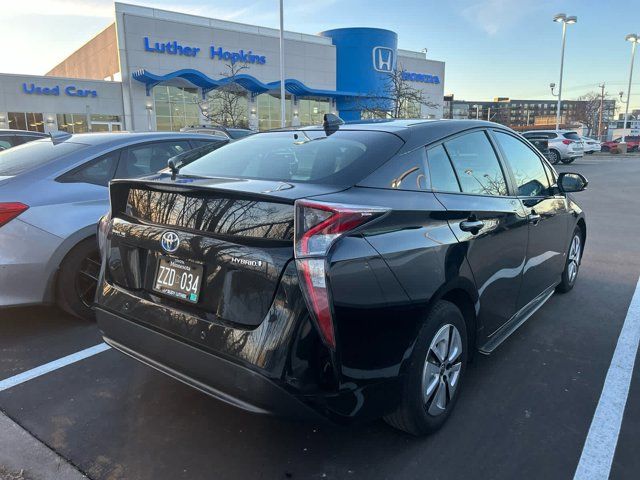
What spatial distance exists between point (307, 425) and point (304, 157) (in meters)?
1.49

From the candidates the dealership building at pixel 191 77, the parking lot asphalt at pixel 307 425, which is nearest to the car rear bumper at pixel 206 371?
the parking lot asphalt at pixel 307 425

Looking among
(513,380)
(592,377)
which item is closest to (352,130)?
(513,380)

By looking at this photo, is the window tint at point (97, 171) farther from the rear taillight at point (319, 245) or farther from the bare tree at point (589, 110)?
the bare tree at point (589, 110)

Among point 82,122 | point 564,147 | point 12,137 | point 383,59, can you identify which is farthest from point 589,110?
point 12,137

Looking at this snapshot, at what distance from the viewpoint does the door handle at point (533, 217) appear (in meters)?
Result: 3.48

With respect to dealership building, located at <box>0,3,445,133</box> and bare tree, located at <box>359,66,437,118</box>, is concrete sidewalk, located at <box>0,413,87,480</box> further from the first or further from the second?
bare tree, located at <box>359,66,437,118</box>

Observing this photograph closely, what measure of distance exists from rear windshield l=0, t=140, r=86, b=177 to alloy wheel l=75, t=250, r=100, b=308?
835 millimetres

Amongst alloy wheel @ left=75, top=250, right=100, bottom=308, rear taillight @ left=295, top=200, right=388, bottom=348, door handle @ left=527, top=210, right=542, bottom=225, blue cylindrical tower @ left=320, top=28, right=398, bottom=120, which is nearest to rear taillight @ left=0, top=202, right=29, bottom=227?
alloy wheel @ left=75, top=250, right=100, bottom=308

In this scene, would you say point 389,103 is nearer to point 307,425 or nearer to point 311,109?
point 311,109

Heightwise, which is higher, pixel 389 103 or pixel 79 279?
pixel 389 103

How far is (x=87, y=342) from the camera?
3.78 metres

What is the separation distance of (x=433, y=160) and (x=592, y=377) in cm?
184

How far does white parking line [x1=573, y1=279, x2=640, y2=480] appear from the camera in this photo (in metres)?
2.36

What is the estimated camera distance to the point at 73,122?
30.1m
